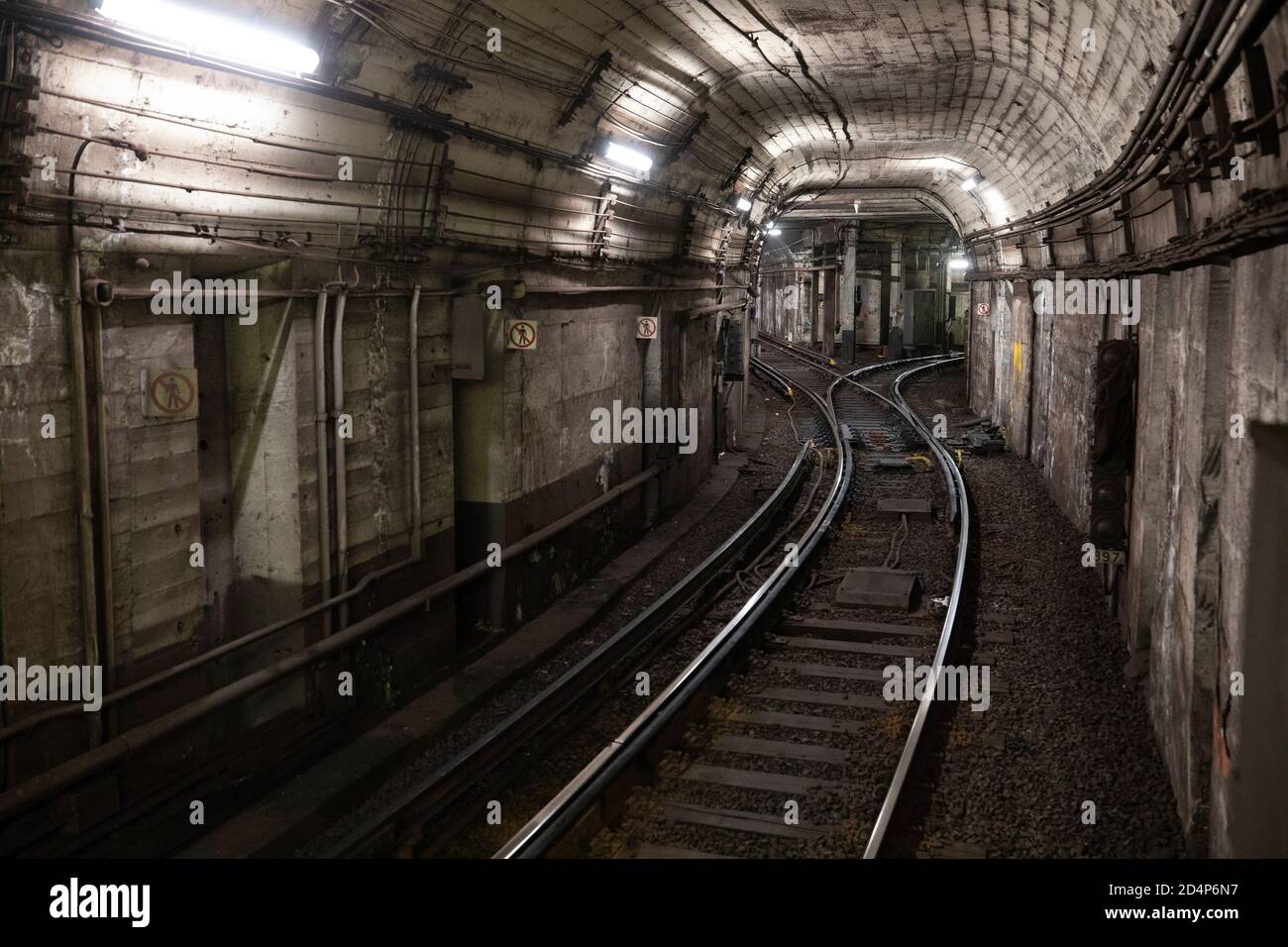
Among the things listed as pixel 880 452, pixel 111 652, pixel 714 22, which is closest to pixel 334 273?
pixel 111 652

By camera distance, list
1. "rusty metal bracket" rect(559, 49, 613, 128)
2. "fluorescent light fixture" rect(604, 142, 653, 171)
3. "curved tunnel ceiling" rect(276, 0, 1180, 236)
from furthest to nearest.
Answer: "fluorescent light fixture" rect(604, 142, 653, 171) → "rusty metal bracket" rect(559, 49, 613, 128) → "curved tunnel ceiling" rect(276, 0, 1180, 236)

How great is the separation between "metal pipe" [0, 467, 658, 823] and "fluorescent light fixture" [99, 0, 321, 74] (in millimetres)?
3538

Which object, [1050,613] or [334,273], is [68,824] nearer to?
[334,273]

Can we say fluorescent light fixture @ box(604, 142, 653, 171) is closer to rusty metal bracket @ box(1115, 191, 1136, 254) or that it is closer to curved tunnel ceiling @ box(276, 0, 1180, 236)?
curved tunnel ceiling @ box(276, 0, 1180, 236)

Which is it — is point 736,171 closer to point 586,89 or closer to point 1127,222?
point 586,89

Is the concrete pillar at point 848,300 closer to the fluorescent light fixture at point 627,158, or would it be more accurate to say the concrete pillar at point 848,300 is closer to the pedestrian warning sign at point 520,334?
the fluorescent light fixture at point 627,158

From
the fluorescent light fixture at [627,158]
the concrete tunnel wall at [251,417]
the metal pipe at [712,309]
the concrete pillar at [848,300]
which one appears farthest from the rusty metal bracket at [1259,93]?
the concrete pillar at [848,300]

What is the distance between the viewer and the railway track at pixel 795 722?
21.3 ft

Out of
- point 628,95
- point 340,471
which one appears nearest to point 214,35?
point 340,471

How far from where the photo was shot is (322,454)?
775 cm

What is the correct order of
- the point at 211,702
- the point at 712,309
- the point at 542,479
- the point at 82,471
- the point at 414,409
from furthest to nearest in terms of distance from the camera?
the point at 712,309
the point at 542,479
the point at 414,409
the point at 211,702
the point at 82,471

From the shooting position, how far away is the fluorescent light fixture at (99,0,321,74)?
547 cm

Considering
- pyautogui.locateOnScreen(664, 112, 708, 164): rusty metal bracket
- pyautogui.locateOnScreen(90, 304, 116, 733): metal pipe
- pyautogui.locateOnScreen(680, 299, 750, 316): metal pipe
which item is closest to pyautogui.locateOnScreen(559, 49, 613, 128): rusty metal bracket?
pyautogui.locateOnScreen(664, 112, 708, 164): rusty metal bracket

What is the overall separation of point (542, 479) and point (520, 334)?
174cm
